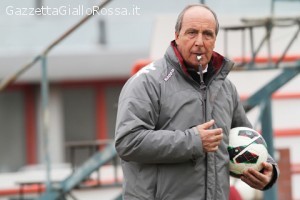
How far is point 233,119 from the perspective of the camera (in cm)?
526

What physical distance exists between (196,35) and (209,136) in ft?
1.56

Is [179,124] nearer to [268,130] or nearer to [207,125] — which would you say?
[207,125]

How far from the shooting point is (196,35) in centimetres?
488

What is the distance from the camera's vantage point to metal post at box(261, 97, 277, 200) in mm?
8227

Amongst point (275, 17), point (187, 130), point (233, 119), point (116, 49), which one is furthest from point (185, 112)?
point (116, 49)

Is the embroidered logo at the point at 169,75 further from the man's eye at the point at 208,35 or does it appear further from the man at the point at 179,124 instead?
the man's eye at the point at 208,35

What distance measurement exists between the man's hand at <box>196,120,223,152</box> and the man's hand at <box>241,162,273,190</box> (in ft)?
1.14

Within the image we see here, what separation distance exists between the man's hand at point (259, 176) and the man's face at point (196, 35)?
567mm

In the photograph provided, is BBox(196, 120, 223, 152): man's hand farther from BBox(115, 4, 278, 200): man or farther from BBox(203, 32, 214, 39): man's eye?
BBox(203, 32, 214, 39): man's eye

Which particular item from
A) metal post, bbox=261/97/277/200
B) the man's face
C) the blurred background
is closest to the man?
the man's face

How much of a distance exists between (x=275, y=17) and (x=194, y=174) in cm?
413

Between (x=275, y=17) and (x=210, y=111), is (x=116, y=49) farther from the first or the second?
(x=210, y=111)

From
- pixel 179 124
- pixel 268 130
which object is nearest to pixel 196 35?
pixel 179 124

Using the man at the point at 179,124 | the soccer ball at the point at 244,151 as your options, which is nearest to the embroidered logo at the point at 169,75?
the man at the point at 179,124
